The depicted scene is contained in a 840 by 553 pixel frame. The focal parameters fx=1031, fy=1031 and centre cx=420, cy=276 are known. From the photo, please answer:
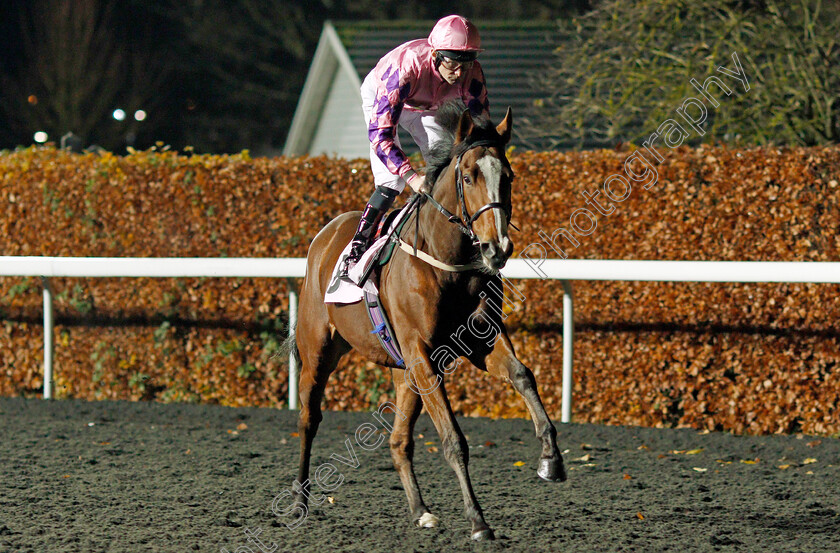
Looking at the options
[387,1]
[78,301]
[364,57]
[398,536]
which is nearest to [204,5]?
[387,1]

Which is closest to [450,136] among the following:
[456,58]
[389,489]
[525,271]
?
[456,58]

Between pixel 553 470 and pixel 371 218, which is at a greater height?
pixel 371 218

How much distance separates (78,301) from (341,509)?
4.32 m

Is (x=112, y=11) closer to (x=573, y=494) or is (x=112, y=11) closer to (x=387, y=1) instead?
(x=387, y=1)

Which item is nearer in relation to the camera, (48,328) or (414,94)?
(414,94)

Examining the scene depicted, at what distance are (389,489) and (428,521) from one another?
893mm

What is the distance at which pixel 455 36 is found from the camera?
4375mm

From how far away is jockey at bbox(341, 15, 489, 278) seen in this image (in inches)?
174

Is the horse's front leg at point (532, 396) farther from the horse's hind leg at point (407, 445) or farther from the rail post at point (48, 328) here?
the rail post at point (48, 328)

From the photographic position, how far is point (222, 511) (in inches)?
187

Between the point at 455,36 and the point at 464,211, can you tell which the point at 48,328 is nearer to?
the point at 455,36

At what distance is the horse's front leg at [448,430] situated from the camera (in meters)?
4.06

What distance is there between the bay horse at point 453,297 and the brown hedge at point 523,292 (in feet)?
8.87

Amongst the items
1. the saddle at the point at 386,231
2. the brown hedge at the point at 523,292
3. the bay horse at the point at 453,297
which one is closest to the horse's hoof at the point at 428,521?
the bay horse at the point at 453,297
